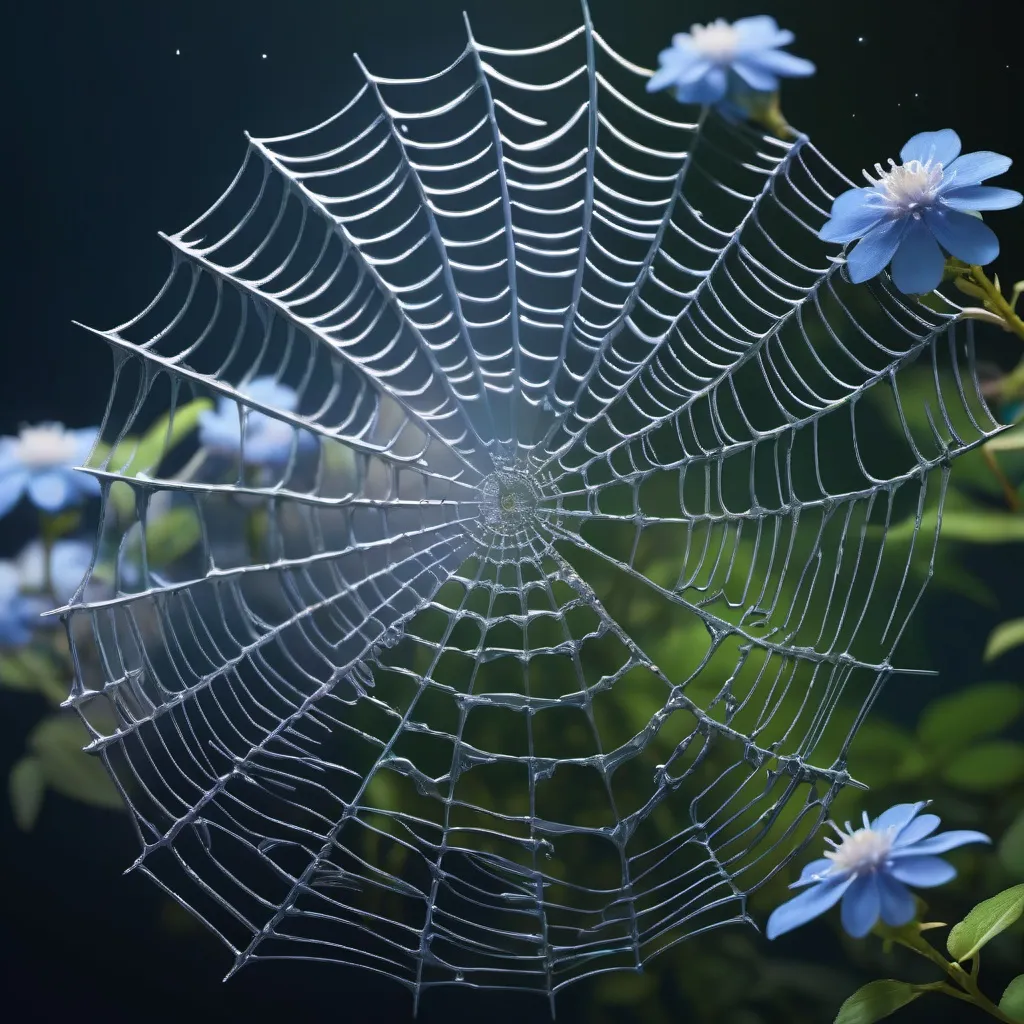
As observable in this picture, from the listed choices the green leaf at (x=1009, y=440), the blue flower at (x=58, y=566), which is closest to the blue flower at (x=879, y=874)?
the green leaf at (x=1009, y=440)

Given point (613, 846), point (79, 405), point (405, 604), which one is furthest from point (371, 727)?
point (79, 405)

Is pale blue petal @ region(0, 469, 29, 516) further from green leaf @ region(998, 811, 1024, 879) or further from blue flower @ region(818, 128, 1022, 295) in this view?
green leaf @ region(998, 811, 1024, 879)

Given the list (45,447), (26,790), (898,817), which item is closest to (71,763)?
(26,790)

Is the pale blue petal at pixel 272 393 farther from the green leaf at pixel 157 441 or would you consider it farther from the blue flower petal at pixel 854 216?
the blue flower petal at pixel 854 216

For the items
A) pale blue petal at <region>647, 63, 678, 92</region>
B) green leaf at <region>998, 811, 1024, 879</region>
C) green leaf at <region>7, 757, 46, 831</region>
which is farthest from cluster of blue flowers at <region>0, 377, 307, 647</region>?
green leaf at <region>998, 811, 1024, 879</region>

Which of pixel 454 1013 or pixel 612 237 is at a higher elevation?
pixel 612 237

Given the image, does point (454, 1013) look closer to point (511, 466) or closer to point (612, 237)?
point (511, 466)
